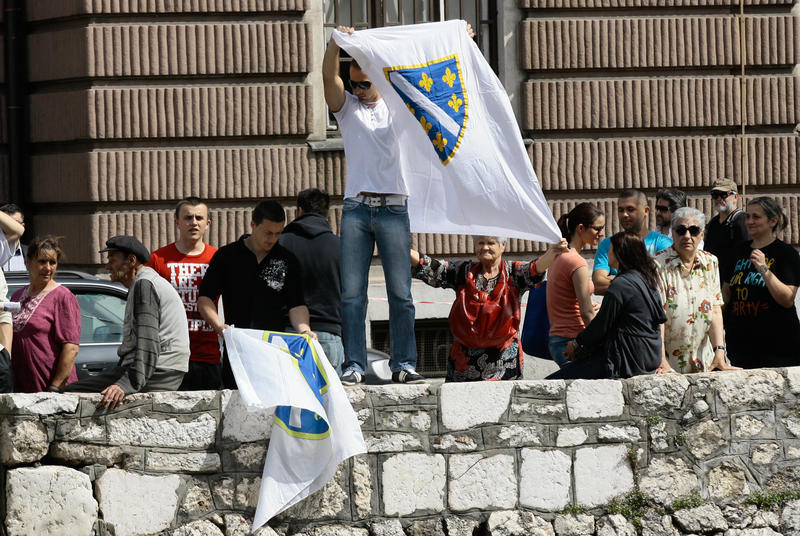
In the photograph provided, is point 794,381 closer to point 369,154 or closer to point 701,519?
Result: point 701,519

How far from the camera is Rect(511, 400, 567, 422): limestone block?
663 cm

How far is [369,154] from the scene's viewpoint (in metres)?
6.73

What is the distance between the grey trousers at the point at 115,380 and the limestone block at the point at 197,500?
0.54 m

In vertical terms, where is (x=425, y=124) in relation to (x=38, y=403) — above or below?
above

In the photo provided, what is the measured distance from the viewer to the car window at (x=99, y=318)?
Answer: 798cm

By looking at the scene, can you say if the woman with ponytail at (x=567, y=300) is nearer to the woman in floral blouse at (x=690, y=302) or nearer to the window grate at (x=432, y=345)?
the woman in floral blouse at (x=690, y=302)

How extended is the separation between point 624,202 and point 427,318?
278cm

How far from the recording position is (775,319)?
25.1 feet

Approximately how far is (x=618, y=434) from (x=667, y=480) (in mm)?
375

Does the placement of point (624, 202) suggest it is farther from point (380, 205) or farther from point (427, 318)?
point (427, 318)

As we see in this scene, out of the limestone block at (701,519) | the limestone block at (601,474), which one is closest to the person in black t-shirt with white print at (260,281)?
the limestone block at (601,474)

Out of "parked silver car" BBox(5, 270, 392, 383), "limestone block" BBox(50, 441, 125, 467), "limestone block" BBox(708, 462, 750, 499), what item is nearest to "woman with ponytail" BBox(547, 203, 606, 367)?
"limestone block" BBox(708, 462, 750, 499)

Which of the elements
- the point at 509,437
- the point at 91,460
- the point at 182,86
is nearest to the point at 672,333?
the point at 509,437

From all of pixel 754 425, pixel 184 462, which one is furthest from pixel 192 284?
pixel 754 425
